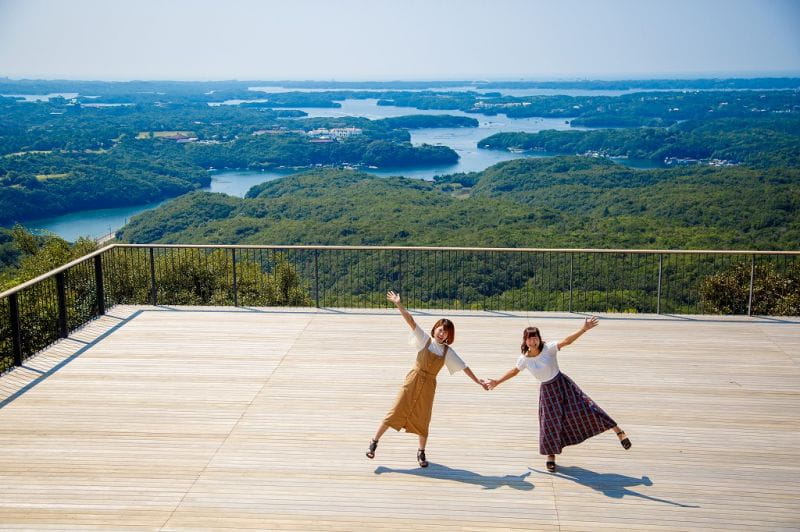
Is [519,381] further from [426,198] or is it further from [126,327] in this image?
[426,198]

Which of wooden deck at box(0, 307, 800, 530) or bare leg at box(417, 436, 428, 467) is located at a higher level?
bare leg at box(417, 436, 428, 467)

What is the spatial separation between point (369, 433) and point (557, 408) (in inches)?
61.6

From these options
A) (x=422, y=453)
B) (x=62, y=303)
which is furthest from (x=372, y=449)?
(x=62, y=303)

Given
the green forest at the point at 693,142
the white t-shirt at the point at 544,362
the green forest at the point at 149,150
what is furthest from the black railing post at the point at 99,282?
the green forest at the point at 693,142

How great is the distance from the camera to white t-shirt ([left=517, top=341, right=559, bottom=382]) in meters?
4.95

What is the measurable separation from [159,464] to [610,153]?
359 ft

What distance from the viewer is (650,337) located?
327 inches

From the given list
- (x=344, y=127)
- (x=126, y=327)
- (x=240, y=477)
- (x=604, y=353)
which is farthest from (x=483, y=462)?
(x=344, y=127)

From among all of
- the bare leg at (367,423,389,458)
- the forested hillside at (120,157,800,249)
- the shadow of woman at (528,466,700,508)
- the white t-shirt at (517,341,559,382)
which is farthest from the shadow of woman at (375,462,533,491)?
the forested hillside at (120,157,800,249)

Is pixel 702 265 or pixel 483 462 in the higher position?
pixel 483 462

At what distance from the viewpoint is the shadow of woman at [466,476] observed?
493 cm

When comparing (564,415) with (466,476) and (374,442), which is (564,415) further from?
(374,442)

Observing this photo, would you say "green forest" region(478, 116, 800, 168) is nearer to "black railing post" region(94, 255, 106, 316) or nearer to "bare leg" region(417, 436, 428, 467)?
"black railing post" region(94, 255, 106, 316)

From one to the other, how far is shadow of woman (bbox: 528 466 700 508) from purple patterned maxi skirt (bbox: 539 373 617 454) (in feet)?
0.61
